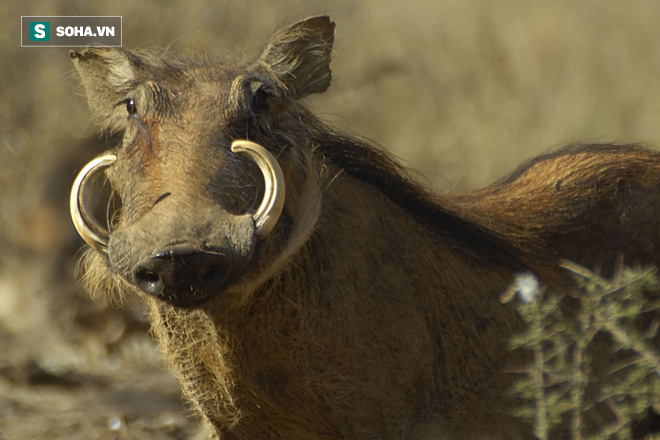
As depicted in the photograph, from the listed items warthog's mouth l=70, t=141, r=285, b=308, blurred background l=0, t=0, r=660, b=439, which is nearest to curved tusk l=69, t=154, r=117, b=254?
warthog's mouth l=70, t=141, r=285, b=308

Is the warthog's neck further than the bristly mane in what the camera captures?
A: No

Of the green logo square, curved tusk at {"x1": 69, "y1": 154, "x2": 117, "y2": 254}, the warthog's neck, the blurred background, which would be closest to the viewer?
curved tusk at {"x1": 69, "y1": 154, "x2": 117, "y2": 254}

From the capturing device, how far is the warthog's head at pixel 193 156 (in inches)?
110

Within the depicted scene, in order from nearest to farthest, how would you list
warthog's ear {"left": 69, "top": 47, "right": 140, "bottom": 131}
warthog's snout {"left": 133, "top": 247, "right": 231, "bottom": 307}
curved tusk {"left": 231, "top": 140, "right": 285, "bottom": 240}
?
warthog's snout {"left": 133, "top": 247, "right": 231, "bottom": 307} < curved tusk {"left": 231, "top": 140, "right": 285, "bottom": 240} < warthog's ear {"left": 69, "top": 47, "right": 140, "bottom": 131}

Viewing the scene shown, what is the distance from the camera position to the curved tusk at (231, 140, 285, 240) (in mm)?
2916

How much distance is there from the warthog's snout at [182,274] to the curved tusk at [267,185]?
0.55ft

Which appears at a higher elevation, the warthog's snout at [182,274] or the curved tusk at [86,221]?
the curved tusk at [86,221]

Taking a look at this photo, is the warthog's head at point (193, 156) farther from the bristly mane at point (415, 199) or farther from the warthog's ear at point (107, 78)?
the bristly mane at point (415, 199)

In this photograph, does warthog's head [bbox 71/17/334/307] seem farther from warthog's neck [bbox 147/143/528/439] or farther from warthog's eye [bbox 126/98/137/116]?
warthog's neck [bbox 147/143/528/439]

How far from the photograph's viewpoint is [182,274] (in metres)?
2.76

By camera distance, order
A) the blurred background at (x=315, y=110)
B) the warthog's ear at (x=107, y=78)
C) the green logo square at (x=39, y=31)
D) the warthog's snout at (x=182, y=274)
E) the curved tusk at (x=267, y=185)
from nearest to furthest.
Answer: the warthog's snout at (x=182, y=274)
the curved tusk at (x=267, y=185)
the warthog's ear at (x=107, y=78)
the blurred background at (x=315, y=110)
the green logo square at (x=39, y=31)

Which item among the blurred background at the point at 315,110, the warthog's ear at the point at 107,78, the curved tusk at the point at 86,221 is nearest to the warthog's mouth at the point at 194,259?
the curved tusk at the point at 86,221

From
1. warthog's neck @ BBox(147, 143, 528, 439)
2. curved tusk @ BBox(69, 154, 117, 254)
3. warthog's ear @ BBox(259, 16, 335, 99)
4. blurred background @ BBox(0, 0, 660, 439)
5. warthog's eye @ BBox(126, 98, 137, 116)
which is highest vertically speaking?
blurred background @ BBox(0, 0, 660, 439)

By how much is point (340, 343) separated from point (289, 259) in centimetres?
31
